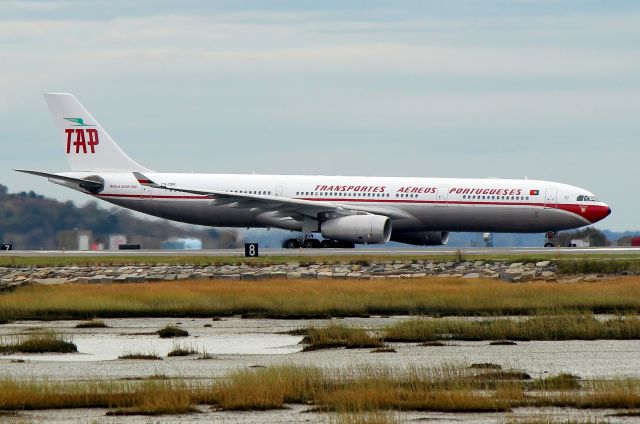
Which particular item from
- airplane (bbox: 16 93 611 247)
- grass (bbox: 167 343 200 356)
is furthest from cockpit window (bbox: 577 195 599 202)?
grass (bbox: 167 343 200 356)

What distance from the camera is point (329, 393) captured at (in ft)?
57.2

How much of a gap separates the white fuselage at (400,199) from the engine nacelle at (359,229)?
1.71m

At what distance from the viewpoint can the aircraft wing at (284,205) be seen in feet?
204

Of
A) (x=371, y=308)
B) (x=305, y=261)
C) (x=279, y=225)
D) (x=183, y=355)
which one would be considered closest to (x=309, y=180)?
(x=279, y=225)

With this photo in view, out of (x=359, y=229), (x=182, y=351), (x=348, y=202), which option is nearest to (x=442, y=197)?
(x=359, y=229)

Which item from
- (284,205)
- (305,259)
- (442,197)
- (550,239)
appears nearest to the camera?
(305,259)

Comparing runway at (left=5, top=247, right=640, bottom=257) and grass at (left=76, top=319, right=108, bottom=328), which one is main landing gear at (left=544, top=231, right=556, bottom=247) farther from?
grass at (left=76, top=319, right=108, bottom=328)

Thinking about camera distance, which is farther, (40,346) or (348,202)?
(348,202)

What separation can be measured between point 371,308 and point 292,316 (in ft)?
7.97

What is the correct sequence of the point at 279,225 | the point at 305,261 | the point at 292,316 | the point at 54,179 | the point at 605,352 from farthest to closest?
the point at 54,179 → the point at 279,225 → the point at 305,261 → the point at 292,316 → the point at 605,352

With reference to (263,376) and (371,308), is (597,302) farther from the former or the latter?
(263,376)

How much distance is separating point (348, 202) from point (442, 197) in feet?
16.3

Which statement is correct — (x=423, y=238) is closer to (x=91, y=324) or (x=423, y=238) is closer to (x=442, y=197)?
(x=442, y=197)

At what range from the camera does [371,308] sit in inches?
1366
